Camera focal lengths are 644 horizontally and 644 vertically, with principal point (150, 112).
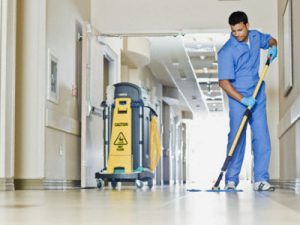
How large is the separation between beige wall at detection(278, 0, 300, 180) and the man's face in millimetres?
393

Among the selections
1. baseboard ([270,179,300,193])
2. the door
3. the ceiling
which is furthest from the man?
the ceiling

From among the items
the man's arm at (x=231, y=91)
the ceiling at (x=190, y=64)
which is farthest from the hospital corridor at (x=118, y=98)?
the ceiling at (x=190, y=64)

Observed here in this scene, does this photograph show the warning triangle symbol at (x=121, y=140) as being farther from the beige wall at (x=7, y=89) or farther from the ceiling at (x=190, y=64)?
the ceiling at (x=190, y=64)

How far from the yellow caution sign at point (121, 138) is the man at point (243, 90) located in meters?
1.62

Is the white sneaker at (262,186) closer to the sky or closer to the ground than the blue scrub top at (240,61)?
closer to the ground

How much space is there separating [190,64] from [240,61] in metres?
9.95

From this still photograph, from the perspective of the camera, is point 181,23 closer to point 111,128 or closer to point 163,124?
point 111,128

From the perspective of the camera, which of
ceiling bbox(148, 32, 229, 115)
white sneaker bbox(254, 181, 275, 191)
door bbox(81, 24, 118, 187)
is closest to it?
white sneaker bbox(254, 181, 275, 191)

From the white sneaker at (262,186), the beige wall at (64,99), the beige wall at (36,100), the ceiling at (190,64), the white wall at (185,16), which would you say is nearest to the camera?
the white sneaker at (262,186)

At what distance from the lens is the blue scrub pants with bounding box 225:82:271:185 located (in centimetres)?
429

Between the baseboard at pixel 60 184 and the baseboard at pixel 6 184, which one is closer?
the baseboard at pixel 6 184

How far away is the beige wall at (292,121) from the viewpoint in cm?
441

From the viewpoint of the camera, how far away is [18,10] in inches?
196

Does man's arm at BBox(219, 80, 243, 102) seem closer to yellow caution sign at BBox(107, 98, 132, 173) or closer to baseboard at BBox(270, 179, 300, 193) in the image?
baseboard at BBox(270, 179, 300, 193)
